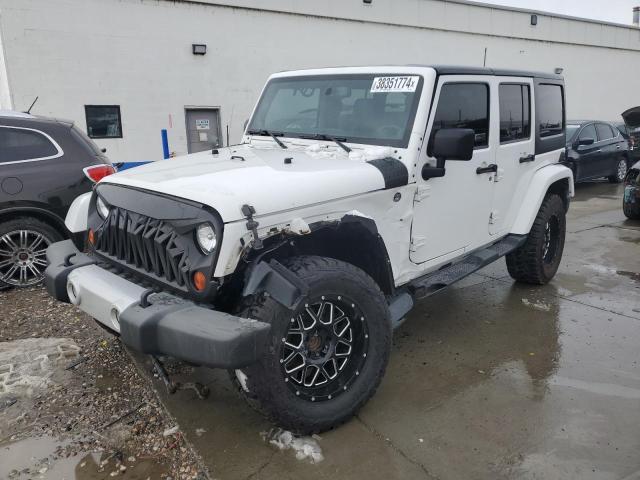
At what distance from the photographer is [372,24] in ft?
48.8

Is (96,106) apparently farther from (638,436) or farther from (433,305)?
(638,436)

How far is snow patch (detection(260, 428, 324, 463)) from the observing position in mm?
2713

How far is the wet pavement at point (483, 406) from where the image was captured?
2660 millimetres

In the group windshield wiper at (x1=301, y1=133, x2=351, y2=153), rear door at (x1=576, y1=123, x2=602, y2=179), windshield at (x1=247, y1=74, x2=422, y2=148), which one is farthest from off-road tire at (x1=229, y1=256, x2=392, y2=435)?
rear door at (x1=576, y1=123, x2=602, y2=179)

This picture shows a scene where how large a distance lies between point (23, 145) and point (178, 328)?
3.80 meters

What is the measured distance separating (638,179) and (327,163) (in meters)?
7.14

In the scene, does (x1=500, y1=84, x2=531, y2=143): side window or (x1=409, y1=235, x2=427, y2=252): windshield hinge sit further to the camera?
(x1=500, y1=84, x2=531, y2=143): side window

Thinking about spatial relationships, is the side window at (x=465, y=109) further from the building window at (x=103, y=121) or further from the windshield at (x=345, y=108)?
the building window at (x=103, y=121)

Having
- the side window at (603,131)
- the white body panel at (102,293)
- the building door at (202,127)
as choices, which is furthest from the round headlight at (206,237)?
the side window at (603,131)

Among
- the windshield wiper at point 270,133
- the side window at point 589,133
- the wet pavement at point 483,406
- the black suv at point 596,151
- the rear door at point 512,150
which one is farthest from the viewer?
the side window at point 589,133

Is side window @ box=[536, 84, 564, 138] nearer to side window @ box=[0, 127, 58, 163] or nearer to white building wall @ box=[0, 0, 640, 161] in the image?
side window @ box=[0, 127, 58, 163]

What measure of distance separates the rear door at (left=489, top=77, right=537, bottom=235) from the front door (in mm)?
140

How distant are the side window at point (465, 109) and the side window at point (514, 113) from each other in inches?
11.3

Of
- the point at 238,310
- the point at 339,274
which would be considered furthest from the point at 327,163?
the point at 238,310
